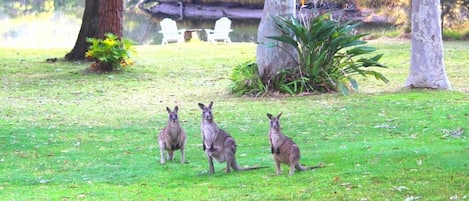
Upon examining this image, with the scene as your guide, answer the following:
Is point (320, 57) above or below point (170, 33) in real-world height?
above

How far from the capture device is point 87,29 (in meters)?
25.5

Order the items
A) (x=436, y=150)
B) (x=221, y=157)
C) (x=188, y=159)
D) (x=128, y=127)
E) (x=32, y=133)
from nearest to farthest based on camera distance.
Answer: (x=221, y=157)
(x=436, y=150)
(x=188, y=159)
(x=32, y=133)
(x=128, y=127)

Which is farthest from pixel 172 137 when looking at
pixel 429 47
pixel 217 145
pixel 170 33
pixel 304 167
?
pixel 170 33

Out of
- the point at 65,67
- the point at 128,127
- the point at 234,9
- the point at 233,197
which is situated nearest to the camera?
the point at 233,197

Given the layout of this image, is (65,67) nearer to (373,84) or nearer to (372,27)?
(373,84)

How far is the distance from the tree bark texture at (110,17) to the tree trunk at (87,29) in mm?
753

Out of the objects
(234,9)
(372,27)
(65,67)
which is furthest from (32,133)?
(234,9)

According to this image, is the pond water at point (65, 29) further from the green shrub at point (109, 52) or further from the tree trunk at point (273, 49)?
the tree trunk at point (273, 49)

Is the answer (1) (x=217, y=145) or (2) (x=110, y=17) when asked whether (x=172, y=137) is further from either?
(2) (x=110, y=17)

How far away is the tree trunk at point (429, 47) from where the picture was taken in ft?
59.8

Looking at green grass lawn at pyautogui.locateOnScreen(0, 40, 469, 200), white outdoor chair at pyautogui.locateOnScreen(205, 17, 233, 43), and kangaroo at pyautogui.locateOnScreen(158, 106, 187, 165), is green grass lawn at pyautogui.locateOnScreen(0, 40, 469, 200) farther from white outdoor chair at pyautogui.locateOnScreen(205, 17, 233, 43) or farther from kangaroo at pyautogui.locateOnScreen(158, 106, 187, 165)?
white outdoor chair at pyautogui.locateOnScreen(205, 17, 233, 43)

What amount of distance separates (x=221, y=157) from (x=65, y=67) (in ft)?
52.2

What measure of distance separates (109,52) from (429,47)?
8.91 meters

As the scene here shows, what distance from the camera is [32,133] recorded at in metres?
13.7
